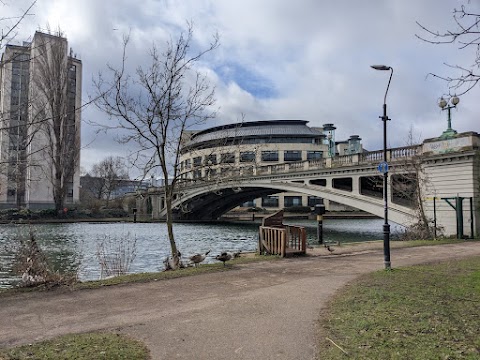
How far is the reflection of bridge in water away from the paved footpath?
5.48 metres

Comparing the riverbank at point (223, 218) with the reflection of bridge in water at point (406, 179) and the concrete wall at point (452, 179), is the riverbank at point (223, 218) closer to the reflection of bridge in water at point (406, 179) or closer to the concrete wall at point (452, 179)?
the reflection of bridge in water at point (406, 179)

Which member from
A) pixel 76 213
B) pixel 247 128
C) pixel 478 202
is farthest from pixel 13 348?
pixel 247 128

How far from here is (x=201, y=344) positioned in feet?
16.6

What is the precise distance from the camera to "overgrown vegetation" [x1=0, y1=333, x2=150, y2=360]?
447 centimetres

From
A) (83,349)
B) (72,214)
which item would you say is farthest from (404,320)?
(72,214)

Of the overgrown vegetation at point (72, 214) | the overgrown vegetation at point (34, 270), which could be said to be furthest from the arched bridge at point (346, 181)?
the overgrown vegetation at point (72, 214)

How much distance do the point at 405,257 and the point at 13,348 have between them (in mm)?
11871

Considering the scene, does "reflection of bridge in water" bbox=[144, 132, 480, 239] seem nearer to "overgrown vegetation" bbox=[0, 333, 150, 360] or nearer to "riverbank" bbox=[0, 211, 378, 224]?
"overgrown vegetation" bbox=[0, 333, 150, 360]

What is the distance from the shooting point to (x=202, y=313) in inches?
257

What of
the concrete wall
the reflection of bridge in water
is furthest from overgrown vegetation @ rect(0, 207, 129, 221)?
the concrete wall

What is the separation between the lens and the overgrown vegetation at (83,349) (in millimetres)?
4469

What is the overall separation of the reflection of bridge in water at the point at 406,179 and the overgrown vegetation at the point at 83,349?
8.73 m

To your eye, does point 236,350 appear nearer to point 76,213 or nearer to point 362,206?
point 362,206

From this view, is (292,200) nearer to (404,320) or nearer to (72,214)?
(72,214)
